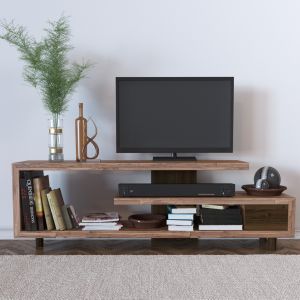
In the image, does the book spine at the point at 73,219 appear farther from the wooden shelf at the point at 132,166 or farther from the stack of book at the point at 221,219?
the stack of book at the point at 221,219

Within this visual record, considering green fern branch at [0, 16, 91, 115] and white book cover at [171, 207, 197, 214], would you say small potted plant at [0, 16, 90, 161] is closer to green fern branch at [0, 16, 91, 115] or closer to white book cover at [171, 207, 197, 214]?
green fern branch at [0, 16, 91, 115]

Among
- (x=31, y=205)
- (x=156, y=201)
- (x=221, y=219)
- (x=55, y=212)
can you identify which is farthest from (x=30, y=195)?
(x=221, y=219)

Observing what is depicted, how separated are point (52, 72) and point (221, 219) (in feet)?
4.78

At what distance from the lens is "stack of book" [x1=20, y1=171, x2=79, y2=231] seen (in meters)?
2.72

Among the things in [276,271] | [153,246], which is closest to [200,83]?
[153,246]

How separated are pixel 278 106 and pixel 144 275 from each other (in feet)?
5.63

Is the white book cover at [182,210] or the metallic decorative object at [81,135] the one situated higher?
the metallic decorative object at [81,135]

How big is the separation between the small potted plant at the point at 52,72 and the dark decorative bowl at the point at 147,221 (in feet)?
2.15

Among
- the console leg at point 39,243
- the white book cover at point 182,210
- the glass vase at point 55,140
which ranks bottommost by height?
the console leg at point 39,243

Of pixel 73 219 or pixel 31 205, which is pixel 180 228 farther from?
pixel 31 205

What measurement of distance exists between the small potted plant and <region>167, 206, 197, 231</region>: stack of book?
0.85 m

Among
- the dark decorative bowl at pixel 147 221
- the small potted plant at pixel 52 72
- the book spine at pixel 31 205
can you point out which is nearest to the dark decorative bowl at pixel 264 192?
the dark decorative bowl at pixel 147 221

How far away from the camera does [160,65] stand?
3133 mm

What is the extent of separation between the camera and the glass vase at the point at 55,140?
2.86 meters
